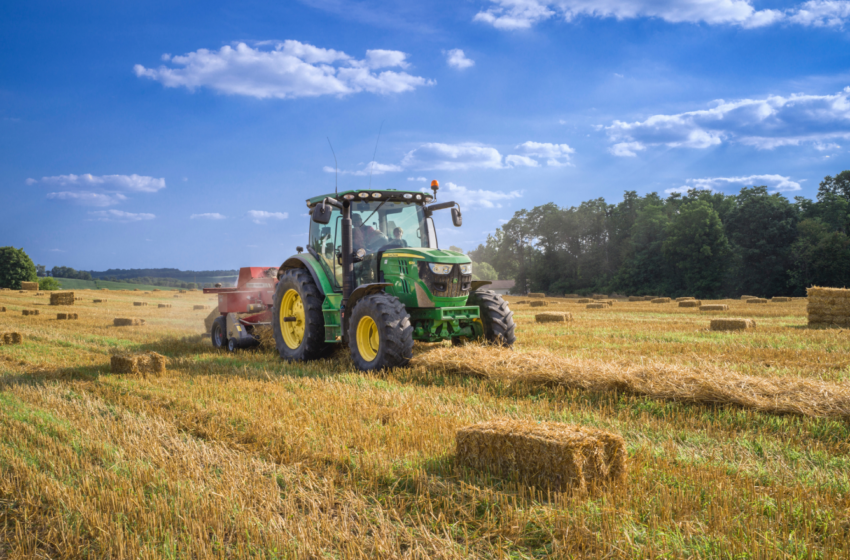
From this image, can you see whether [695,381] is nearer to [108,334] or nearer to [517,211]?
[108,334]

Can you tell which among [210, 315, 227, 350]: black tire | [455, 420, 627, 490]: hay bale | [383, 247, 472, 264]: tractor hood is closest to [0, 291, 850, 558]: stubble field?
[455, 420, 627, 490]: hay bale

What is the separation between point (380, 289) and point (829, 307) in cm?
1243

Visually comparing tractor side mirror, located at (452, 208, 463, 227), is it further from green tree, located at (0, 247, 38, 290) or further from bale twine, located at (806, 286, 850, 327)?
green tree, located at (0, 247, 38, 290)

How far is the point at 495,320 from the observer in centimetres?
788

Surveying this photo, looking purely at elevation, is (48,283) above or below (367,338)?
above

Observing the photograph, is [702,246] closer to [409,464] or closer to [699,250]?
[699,250]

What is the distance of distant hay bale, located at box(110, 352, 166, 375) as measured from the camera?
7.65 meters

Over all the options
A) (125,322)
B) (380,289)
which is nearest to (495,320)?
(380,289)

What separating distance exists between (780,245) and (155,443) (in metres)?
55.5

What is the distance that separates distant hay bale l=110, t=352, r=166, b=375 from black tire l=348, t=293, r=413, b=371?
292cm

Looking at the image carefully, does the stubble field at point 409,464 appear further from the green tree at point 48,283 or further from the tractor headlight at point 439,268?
the green tree at point 48,283

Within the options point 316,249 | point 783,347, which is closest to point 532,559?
point 316,249

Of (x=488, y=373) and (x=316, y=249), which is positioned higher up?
(x=316, y=249)

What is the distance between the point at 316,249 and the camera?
9.12 m
